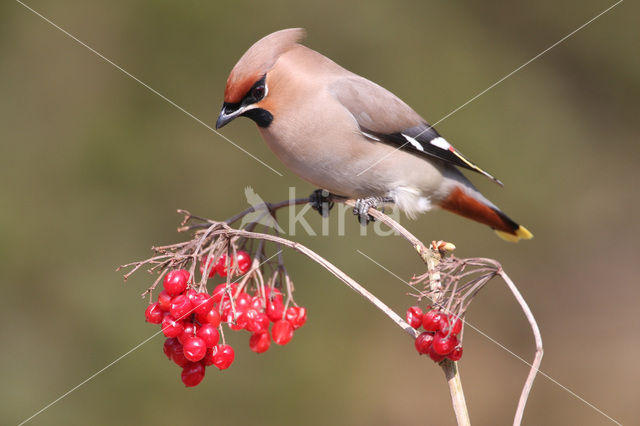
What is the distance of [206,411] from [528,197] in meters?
2.41

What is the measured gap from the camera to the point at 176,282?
1504 mm

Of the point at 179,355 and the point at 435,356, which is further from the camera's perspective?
the point at 179,355

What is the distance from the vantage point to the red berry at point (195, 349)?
152 cm

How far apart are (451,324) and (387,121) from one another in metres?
1.48

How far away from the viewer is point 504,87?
15.6ft

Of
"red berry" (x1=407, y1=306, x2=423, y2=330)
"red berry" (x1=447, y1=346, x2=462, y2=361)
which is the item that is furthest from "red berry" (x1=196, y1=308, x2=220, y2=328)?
"red berry" (x1=447, y1=346, x2=462, y2=361)

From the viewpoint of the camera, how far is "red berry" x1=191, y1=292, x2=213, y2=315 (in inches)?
59.7

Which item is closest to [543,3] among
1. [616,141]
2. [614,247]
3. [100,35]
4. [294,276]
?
[616,141]

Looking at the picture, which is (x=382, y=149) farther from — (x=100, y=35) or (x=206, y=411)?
(x=100, y=35)

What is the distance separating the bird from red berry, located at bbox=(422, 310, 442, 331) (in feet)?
3.27

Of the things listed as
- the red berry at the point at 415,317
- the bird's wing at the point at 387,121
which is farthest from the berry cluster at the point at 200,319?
the bird's wing at the point at 387,121

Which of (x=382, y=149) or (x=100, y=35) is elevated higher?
(x=382, y=149)

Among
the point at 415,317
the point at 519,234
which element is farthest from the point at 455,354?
the point at 519,234

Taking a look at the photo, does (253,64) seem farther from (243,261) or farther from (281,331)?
(281,331)
